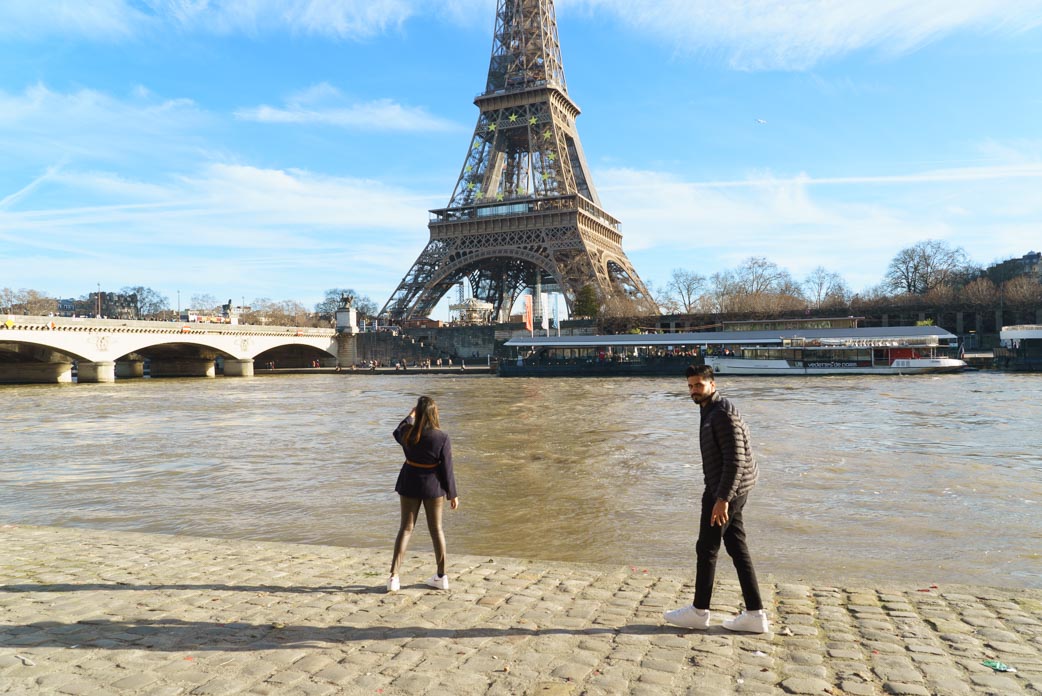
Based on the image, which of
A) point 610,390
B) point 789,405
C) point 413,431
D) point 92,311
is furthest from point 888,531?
point 92,311

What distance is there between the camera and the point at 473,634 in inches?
186

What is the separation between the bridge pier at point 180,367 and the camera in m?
64.5

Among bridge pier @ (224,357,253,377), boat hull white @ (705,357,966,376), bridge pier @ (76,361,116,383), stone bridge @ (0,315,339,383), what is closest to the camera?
boat hull white @ (705,357,966,376)

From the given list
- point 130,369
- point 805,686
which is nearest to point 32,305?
point 130,369

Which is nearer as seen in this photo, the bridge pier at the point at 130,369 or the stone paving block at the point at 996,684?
the stone paving block at the point at 996,684

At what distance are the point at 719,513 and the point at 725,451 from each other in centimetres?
43

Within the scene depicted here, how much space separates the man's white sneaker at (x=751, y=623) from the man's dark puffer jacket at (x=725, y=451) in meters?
0.85

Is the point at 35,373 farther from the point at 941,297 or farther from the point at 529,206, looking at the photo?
the point at 941,297

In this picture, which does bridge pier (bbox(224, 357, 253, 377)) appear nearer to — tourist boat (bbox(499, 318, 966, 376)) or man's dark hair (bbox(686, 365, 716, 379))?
tourist boat (bbox(499, 318, 966, 376))

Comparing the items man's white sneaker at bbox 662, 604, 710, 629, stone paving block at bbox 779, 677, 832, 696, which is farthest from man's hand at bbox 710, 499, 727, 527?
stone paving block at bbox 779, 677, 832, 696

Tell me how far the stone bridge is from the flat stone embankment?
43836 millimetres

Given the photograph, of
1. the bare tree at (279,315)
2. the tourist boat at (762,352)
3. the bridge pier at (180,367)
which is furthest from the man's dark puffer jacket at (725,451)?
the bare tree at (279,315)

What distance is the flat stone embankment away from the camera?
3.96 metres

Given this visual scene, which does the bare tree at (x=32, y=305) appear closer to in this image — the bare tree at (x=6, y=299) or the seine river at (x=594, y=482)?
the bare tree at (x=6, y=299)
